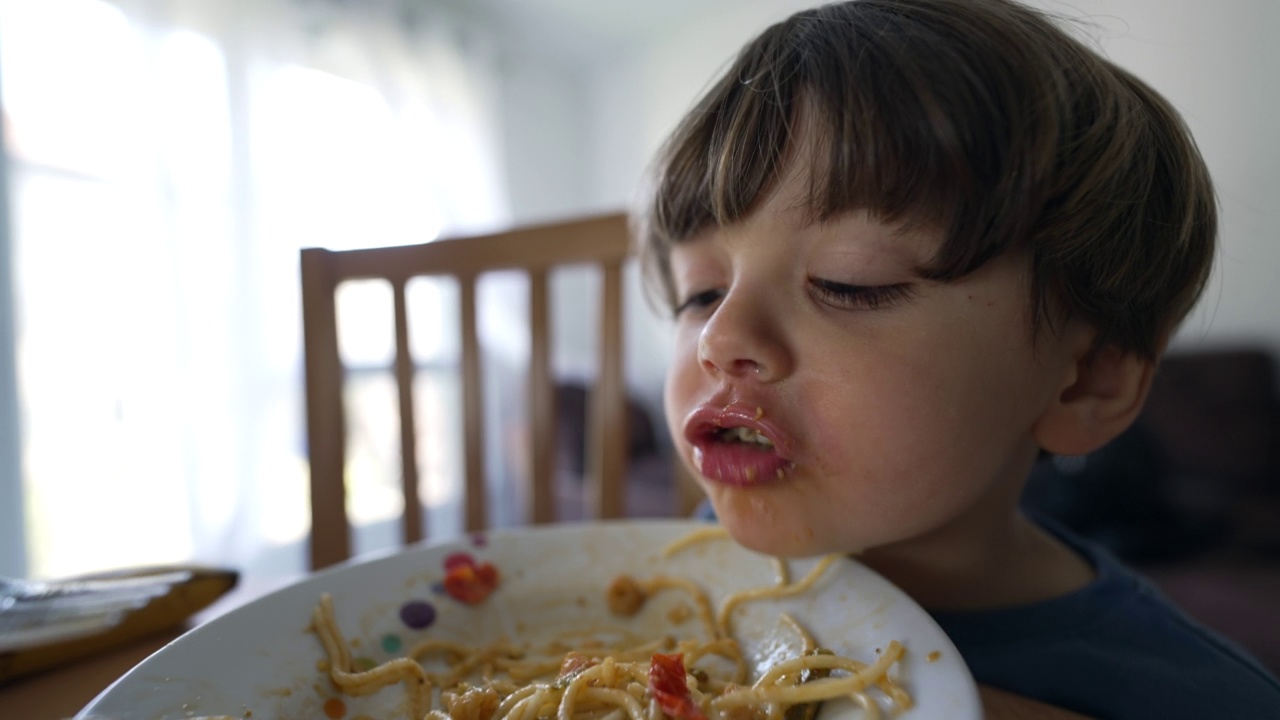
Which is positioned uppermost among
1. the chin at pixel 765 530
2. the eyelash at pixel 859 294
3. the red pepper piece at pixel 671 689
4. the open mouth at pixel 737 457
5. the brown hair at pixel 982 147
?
the brown hair at pixel 982 147

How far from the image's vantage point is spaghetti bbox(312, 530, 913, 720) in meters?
0.33

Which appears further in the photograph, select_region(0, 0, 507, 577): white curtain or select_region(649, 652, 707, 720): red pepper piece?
select_region(0, 0, 507, 577): white curtain

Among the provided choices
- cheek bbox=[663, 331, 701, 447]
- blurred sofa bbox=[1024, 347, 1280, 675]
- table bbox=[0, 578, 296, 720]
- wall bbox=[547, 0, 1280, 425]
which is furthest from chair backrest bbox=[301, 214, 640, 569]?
blurred sofa bbox=[1024, 347, 1280, 675]

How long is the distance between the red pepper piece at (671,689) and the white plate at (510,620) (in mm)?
67

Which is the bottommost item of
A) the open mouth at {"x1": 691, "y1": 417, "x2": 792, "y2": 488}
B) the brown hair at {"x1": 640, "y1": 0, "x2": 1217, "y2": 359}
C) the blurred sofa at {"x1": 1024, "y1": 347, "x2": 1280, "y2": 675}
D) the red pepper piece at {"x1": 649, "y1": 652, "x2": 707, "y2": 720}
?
the blurred sofa at {"x1": 1024, "y1": 347, "x2": 1280, "y2": 675}

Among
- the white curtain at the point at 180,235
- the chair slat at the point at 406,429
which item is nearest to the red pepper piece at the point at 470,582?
the chair slat at the point at 406,429

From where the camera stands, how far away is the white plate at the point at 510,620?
316mm

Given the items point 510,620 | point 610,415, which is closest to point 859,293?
point 510,620

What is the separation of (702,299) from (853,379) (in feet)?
0.50

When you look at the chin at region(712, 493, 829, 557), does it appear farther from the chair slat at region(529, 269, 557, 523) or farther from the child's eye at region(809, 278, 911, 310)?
the chair slat at region(529, 269, 557, 523)

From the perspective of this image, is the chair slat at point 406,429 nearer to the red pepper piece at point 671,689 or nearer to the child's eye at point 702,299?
the child's eye at point 702,299

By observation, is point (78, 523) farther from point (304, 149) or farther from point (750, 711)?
point (750, 711)

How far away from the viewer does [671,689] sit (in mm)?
335

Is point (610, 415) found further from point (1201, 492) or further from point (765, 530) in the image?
point (1201, 492)
